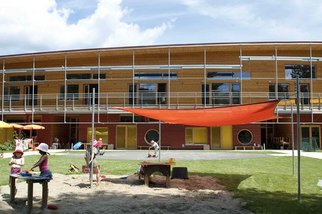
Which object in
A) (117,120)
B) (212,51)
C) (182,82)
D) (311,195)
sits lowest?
(311,195)

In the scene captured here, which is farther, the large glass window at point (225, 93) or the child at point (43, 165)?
the large glass window at point (225, 93)

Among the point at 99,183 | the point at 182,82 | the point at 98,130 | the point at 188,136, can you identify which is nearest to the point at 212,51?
the point at 182,82

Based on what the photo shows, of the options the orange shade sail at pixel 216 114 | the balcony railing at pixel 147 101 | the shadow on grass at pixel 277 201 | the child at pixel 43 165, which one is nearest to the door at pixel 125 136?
the balcony railing at pixel 147 101

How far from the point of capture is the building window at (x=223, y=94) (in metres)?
31.8

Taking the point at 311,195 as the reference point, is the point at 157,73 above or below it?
above

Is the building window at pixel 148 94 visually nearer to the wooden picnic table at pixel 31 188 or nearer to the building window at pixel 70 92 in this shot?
the building window at pixel 70 92

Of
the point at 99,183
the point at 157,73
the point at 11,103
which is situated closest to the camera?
the point at 99,183

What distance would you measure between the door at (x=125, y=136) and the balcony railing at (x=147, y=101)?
1889 millimetres

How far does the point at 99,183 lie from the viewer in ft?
36.1

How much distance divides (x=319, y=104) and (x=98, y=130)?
16984mm

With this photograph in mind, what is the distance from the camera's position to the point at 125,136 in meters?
32.9

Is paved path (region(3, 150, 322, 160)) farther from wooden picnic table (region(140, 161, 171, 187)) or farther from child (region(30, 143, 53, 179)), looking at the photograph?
child (region(30, 143, 53, 179))

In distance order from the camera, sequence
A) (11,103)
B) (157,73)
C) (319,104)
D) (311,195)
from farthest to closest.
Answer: (11,103)
(157,73)
(319,104)
(311,195)

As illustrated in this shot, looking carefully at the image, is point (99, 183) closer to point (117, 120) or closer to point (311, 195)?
point (311, 195)
